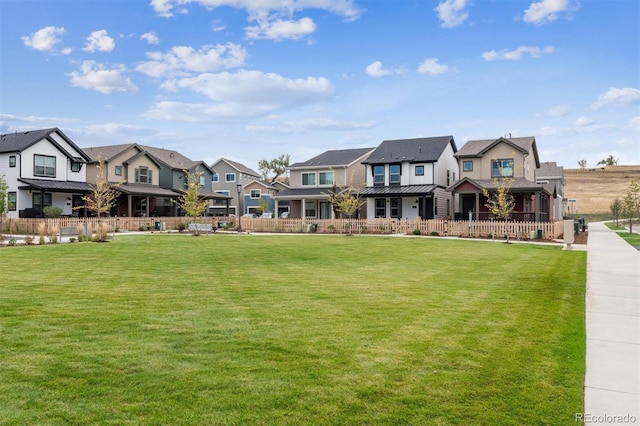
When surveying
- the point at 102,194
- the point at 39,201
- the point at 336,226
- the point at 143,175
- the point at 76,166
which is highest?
the point at 76,166

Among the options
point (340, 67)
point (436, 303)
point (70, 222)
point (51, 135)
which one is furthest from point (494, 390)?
point (51, 135)

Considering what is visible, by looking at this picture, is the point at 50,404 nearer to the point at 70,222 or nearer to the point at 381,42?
the point at 381,42

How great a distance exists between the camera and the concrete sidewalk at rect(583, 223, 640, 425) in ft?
13.6

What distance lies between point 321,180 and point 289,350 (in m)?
42.1

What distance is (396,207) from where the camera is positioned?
138 ft

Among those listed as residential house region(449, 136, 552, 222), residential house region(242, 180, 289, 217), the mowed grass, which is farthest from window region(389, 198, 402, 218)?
the mowed grass

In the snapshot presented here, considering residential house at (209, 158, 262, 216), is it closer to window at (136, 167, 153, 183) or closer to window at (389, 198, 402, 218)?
window at (136, 167, 153, 183)

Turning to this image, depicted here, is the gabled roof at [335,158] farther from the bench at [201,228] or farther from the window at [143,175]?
the bench at [201,228]

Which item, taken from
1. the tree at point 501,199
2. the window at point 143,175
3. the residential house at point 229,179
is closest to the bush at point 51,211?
the window at point 143,175

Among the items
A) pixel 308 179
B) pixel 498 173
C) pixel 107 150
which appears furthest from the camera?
pixel 308 179

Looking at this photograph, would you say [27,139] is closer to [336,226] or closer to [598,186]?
[336,226]

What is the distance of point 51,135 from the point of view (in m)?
40.2

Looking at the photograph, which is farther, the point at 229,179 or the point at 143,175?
the point at 229,179

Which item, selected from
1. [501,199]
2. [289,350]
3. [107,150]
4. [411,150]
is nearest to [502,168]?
[411,150]
